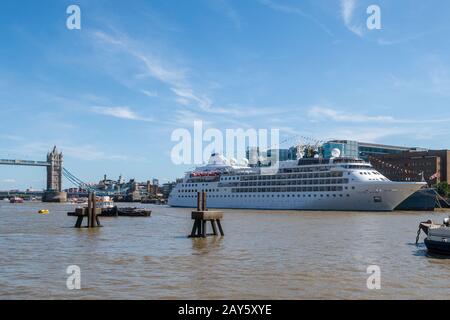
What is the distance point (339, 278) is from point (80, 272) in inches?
423

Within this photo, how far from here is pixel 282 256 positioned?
2884cm

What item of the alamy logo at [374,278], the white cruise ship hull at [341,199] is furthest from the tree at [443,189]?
the alamy logo at [374,278]

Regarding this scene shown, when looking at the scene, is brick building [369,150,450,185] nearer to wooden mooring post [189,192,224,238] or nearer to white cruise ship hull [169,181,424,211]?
white cruise ship hull [169,181,424,211]

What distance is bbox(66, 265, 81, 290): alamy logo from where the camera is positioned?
773 inches

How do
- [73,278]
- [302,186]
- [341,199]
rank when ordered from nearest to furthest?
[73,278] < [341,199] < [302,186]

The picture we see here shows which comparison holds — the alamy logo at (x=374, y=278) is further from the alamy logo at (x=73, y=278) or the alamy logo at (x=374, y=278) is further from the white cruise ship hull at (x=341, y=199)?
the white cruise ship hull at (x=341, y=199)

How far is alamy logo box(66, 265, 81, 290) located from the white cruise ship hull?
7594 centimetres

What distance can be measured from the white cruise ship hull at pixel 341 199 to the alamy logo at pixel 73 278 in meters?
75.9

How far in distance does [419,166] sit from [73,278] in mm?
144126

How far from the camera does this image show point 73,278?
21078 mm

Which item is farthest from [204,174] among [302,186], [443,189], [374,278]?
[374,278]

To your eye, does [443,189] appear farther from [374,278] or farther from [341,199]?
[374,278]

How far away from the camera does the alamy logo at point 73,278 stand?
19630 millimetres
